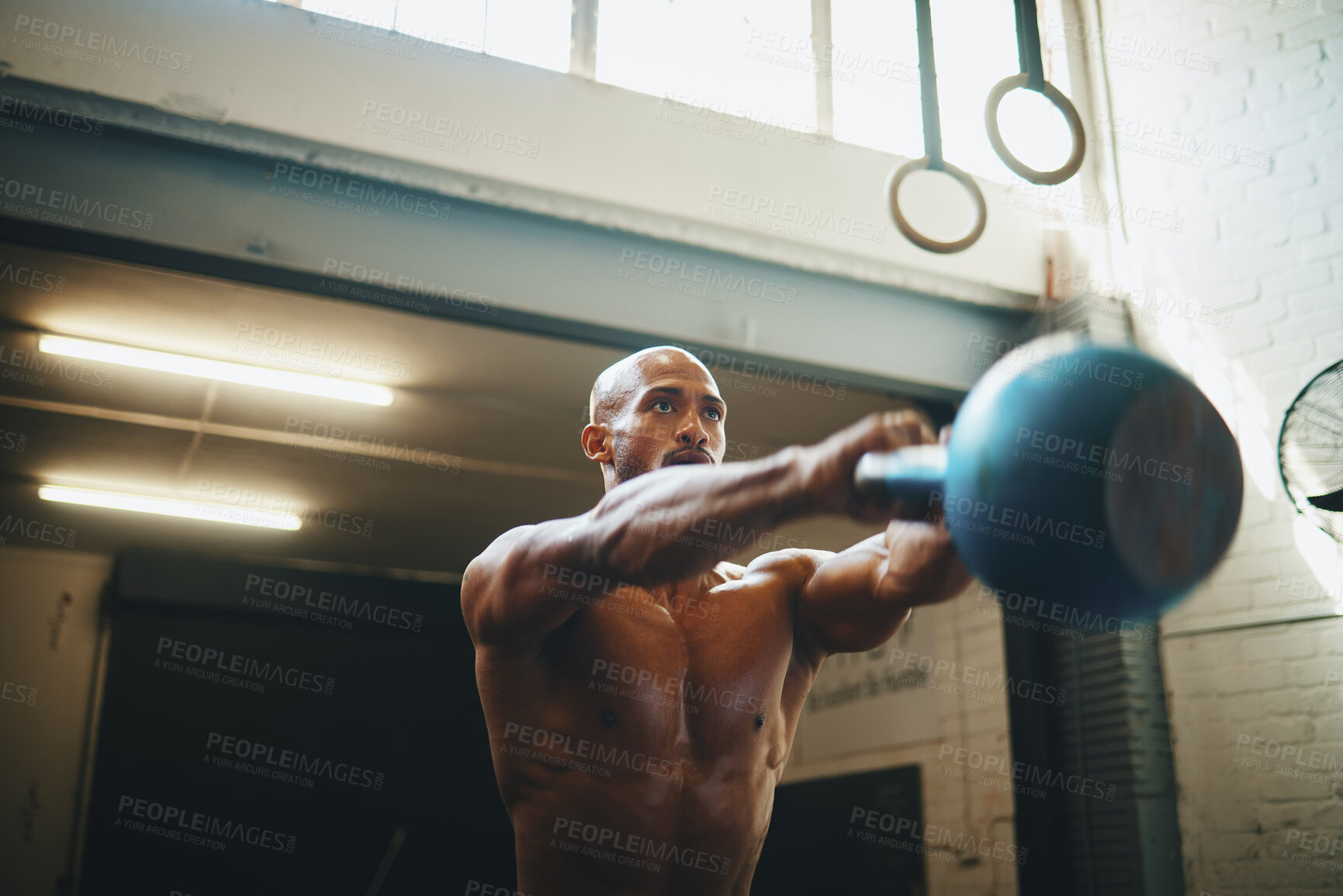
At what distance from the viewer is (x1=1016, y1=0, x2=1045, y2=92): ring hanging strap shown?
86.8 inches

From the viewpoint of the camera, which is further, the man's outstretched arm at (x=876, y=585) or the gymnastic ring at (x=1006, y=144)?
the gymnastic ring at (x=1006, y=144)

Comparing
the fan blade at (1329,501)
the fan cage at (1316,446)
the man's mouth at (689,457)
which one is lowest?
→ the man's mouth at (689,457)

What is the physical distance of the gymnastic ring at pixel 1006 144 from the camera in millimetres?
2318

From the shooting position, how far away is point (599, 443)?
2146 mm

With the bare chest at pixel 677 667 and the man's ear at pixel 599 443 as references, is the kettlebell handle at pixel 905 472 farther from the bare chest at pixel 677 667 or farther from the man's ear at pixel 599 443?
the man's ear at pixel 599 443

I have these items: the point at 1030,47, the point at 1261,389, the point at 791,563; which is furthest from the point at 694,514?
the point at 1261,389

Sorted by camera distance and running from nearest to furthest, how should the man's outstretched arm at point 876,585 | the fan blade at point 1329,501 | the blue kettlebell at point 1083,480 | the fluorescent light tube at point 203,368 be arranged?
1. the blue kettlebell at point 1083,480
2. the man's outstretched arm at point 876,585
3. the fan blade at point 1329,501
4. the fluorescent light tube at point 203,368

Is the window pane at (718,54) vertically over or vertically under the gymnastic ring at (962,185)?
over

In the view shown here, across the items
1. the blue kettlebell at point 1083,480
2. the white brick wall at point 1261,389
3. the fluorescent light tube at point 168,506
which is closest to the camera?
the blue kettlebell at point 1083,480

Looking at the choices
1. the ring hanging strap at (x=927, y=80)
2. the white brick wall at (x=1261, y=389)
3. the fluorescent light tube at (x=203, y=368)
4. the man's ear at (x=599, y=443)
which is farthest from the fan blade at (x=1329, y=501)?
the fluorescent light tube at (x=203, y=368)

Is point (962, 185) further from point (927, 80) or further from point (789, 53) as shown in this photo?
point (789, 53)

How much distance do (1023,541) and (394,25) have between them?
3.53 metres

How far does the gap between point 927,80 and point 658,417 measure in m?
0.89

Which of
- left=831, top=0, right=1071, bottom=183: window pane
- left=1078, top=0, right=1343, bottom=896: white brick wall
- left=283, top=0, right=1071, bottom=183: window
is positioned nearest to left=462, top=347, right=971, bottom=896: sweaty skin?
left=1078, top=0, right=1343, bottom=896: white brick wall
